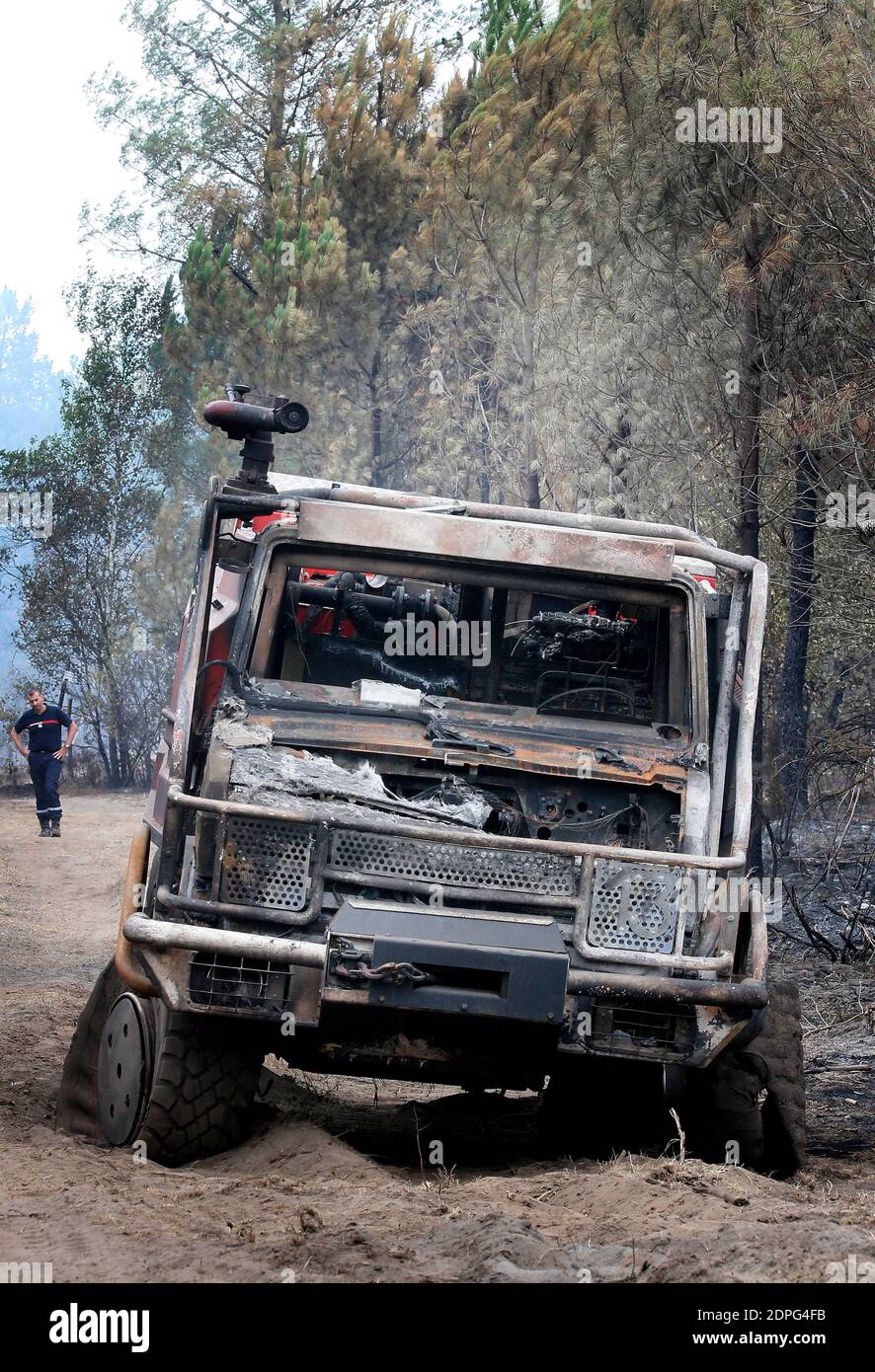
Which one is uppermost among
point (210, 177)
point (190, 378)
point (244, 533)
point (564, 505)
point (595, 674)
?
point (210, 177)

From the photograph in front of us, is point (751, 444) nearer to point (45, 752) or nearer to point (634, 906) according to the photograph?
point (634, 906)

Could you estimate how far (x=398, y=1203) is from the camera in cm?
438

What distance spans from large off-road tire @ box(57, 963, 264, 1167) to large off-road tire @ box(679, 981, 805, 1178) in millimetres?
1595

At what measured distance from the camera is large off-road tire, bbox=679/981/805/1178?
5.57 m

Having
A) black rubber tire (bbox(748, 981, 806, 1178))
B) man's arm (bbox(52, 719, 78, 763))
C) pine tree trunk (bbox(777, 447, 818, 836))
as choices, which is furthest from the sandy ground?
man's arm (bbox(52, 719, 78, 763))

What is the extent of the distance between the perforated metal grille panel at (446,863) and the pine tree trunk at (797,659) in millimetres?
7051

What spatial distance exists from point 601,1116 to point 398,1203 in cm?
160

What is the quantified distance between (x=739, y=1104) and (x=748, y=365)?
7533mm

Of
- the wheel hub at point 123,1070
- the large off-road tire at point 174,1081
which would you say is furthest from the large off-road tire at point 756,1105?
the wheel hub at point 123,1070

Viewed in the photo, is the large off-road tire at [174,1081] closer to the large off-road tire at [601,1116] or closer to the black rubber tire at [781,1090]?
the large off-road tire at [601,1116]

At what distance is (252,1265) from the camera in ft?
11.8

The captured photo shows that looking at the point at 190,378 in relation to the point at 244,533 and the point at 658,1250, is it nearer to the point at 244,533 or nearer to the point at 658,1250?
the point at 244,533

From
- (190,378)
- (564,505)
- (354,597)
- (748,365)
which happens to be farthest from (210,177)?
(354,597)

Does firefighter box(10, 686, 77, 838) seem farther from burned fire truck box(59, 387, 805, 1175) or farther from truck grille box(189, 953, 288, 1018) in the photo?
truck grille box(189, 953, 288, 1018)
